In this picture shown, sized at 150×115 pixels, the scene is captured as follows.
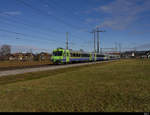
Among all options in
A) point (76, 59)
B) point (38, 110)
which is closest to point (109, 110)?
point (38, 110)

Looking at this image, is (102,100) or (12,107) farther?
(102,100)

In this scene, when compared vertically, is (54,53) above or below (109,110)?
above

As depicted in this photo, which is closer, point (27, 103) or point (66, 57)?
point (27, 103)

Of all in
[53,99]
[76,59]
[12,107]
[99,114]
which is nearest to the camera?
[99,114]

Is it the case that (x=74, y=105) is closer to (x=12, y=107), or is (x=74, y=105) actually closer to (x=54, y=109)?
(x=54, y=109)

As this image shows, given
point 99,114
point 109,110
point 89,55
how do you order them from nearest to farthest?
point 99,114
point 109,110
point 89,55

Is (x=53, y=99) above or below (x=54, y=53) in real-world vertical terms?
below

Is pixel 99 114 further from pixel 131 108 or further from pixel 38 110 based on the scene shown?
pixel 38 110

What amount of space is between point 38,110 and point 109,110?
6.97ft

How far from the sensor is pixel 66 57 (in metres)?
31.5

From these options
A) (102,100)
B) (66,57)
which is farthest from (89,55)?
(102,100)

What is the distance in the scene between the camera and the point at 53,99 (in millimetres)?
5430

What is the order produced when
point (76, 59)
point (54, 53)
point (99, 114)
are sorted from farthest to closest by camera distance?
point (76, 59) → point (54, 53) → point (99, 114)

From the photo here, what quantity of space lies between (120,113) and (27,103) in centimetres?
306
